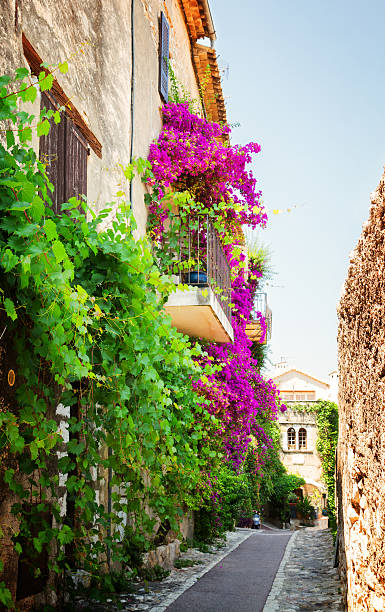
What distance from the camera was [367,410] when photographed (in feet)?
12.5

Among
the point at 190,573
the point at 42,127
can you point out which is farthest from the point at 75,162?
the point at 190,573

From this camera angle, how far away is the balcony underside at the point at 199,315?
9.90m

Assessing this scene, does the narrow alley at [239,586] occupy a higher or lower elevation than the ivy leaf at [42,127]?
lower

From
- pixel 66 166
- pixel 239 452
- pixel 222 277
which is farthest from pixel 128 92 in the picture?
pixel 239 452

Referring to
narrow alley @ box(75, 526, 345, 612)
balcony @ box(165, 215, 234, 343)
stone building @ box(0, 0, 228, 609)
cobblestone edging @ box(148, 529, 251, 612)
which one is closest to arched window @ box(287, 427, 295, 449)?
cobblestone edging @ box(148, 529, 251, 612)

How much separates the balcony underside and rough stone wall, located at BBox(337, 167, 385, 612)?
4.66 metres

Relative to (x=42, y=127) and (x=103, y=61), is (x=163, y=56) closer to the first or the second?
(x=103, y=61)

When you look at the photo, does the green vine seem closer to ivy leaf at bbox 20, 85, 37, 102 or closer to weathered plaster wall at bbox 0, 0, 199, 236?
Answer: ivy leaf at bbox 20, 85, 37, 102

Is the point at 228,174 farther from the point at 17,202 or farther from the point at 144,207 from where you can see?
the point at 17,202

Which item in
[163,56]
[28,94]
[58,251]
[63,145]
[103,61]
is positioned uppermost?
[163,56]

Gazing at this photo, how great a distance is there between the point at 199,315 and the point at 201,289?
0.72 metres

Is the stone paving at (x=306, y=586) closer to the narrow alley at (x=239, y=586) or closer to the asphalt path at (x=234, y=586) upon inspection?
the narrow alley at (x=239, y=586)

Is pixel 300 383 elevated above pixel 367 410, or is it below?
above

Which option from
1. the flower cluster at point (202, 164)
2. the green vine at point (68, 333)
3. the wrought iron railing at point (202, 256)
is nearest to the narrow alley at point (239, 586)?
the green vine at point (68, 333)
